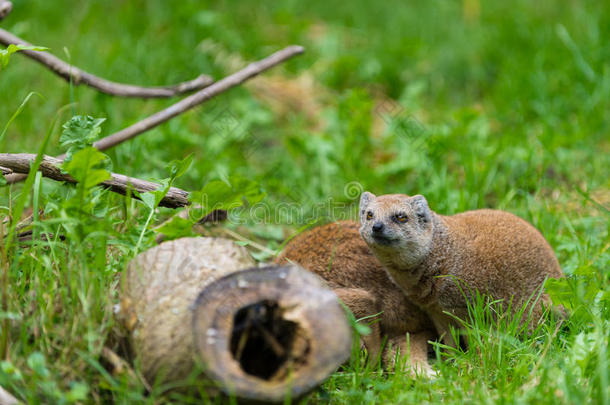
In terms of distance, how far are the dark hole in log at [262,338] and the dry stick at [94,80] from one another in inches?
102

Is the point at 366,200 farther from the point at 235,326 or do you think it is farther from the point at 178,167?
the point at 235,326

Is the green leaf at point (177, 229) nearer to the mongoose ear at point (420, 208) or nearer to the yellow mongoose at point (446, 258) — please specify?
the yellow mongoose at point (446, 258)

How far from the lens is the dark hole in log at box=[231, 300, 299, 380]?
269cm

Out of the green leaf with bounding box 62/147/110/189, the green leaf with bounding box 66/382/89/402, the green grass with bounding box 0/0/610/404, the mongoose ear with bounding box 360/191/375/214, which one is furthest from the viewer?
the mongoose ear with bounding box 360/191/375/214

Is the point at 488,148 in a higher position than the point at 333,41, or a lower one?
lower

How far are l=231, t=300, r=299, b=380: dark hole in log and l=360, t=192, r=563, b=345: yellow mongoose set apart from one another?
4.04ft

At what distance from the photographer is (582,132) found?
6195 mm

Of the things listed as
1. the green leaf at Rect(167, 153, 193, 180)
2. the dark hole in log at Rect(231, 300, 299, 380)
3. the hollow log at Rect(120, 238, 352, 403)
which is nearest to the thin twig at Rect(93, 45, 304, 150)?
the green leaf at Rect(167, 153, 193, 180)

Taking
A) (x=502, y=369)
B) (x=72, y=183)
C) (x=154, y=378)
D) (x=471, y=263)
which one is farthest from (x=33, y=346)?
(x=471, y=263)

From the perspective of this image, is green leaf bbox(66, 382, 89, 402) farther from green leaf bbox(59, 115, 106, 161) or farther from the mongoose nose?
the mongoose nose

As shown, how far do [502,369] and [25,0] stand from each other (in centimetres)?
801

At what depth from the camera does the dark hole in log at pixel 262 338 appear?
2686mm

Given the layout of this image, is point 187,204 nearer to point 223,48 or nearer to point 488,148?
point 488,148

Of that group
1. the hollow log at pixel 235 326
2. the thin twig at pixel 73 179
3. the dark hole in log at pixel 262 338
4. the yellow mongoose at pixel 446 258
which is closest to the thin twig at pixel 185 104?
the thin twig at pixel 73 179
